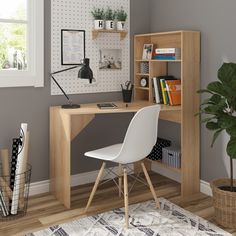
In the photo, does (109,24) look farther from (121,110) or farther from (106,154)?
(106,154)

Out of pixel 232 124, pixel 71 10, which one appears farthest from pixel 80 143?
pixel 232 124

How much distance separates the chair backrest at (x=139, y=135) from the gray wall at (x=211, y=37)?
74 centimetres

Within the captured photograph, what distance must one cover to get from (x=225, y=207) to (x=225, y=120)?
643mm

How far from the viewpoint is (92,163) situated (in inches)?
142

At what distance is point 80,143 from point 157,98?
86 centimetres

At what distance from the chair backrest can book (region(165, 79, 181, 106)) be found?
63 cm

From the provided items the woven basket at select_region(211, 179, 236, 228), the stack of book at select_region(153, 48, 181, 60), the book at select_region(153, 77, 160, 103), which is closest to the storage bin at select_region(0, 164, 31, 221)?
the book at select_region(153, 77, 160, 103)

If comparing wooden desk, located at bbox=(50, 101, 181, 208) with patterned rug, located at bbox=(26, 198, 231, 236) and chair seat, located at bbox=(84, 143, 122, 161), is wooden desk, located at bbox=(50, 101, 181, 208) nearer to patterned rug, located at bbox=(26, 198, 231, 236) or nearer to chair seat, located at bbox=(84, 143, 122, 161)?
chair seat, located at bbox=(84, 143, 122, 161)

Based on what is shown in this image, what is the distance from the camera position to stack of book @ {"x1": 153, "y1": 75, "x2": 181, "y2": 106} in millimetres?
3313

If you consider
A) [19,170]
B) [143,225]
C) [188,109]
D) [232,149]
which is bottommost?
[143,225]

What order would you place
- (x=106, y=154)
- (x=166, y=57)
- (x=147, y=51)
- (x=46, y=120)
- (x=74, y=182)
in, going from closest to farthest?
(x=106, y=154)
(x=46, y=120)
(x=166, y=57)
(x=74, y=182)
(x=147, y=51)

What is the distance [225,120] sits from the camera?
2.47 metres

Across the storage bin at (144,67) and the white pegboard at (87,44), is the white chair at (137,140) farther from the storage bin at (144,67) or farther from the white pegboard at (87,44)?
the storage bin at (144,67)

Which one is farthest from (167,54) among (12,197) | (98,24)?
(12,197)
